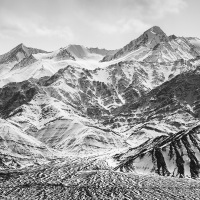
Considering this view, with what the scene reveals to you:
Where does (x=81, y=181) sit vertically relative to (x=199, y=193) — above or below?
above

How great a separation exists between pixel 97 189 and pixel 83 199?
62.0ft

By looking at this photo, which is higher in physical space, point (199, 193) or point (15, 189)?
point (15, 189)

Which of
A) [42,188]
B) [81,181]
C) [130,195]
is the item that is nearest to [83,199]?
[130,195]

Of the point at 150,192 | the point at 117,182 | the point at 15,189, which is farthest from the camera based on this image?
the point at 117,182

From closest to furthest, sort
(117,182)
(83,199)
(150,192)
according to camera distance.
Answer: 1. (83,199)
2. (150,192)
3. (117,182)

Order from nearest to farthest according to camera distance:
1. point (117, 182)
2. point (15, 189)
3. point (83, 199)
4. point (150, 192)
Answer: point (83, 199) < point (150, 192) < point (15, 189) < point (117, 182)

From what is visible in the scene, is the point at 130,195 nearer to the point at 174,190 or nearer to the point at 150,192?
the point at 150,192

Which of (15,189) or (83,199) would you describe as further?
(15,189)

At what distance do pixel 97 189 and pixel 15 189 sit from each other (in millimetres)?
34285

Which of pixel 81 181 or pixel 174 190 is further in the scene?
pixel 81 181

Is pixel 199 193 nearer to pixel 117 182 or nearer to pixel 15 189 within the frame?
pixel 117 182

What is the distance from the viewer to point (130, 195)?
161125mm

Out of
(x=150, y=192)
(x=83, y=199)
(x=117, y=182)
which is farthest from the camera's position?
(x=117, y=182)

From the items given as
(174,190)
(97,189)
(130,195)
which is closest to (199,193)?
(174,190)
